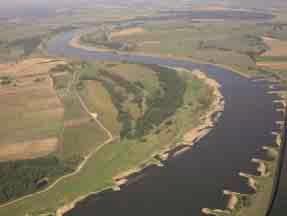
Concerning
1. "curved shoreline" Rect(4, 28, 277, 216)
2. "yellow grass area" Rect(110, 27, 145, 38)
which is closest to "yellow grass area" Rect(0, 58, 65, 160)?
"curved shoreline" Rect(4, 28, 277, 216)

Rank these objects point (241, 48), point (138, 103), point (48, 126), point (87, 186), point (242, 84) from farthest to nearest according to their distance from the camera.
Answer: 1. point (241, 48)
2. point (242, 84)
3. point (138, 103)
4. point (48, 126)
5. point (87, 186)

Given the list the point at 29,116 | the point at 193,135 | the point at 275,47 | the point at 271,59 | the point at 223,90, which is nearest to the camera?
the point at 193,135

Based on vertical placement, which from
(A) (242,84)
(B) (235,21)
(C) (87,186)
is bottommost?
(C) (87,186)

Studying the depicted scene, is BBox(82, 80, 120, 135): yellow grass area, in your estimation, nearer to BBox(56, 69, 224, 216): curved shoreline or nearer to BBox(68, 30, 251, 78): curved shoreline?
BBox(56, 69, 224, 216): curved shoreline

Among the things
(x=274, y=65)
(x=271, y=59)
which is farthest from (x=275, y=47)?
(x=274, y=65)

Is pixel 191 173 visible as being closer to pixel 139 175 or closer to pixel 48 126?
pixel 139 175

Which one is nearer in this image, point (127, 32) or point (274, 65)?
point (274, 65)

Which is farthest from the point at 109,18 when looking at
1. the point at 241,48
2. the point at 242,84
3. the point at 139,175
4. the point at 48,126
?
the point at 139,175

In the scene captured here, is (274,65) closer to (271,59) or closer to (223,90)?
(271,59)
